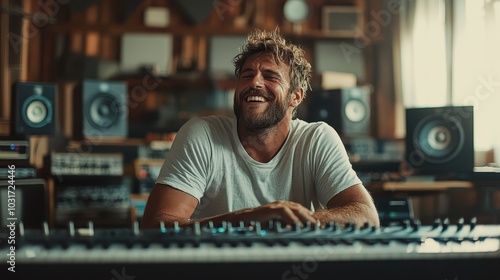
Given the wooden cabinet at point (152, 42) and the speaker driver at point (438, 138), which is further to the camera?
the wooden cabinet at point (152, 42)

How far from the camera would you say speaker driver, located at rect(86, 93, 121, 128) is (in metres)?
4.55

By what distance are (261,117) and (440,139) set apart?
6.95 ft

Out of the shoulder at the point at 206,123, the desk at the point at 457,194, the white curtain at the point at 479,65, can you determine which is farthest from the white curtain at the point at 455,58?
the shoulder at the point at 206,123

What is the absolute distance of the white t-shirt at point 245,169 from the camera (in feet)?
6.86

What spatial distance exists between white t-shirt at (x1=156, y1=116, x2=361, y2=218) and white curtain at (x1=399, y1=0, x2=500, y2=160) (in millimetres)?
2734

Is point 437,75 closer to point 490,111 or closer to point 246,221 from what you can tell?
point 490,111

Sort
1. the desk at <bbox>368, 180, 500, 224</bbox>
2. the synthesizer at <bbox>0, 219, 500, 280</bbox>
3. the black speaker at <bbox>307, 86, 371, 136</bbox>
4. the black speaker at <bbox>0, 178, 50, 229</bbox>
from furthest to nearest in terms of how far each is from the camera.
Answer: the black speaker at <bbox>307, 86, 371, 136</bbox>
the desk at <bbox>368, 180, 500, 224</bbox>
the black speaker at <bbox>0, 178, 50, 229</bbox>
the synthesizer at <bbox>0, 219, 500, 280</bbox>

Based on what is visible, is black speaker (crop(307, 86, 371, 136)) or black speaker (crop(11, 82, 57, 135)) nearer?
black speaker (crop(11, 82, 57, 135))

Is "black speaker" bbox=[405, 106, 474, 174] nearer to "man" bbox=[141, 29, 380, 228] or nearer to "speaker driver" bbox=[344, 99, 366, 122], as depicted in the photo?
"speaker driver" bbox=[344, 99, 366, 122]

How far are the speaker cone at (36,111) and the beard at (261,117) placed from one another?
2.26 metres

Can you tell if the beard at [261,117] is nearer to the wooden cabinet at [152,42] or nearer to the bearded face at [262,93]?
the bearded face at [262,93]

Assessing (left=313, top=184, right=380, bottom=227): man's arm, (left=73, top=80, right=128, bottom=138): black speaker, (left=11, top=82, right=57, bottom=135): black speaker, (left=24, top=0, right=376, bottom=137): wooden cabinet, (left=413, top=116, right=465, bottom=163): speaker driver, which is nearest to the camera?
(left=313, top=184, right=380, bottom=227): man's arm

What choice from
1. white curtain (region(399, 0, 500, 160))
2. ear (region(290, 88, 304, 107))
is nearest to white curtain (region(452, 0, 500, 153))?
white curtain (region(399, 0, 500, 160))

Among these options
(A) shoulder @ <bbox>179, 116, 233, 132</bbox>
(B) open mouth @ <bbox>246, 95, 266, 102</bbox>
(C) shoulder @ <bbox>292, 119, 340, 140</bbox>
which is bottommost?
(C) shoulder @ <bbox>292, 119, 340, 140</bbox>
